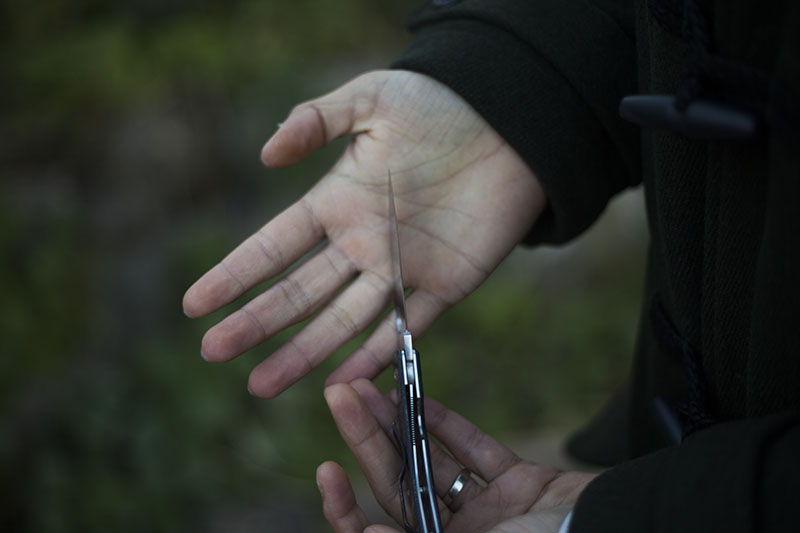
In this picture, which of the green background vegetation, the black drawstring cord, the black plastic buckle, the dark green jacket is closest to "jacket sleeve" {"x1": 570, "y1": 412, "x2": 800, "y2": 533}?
the dark green jacket

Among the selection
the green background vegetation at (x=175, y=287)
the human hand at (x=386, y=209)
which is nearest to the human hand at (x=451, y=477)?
the human hand at (x=386, y=209)

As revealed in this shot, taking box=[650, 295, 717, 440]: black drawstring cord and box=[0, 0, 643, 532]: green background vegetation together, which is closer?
box=[650, 295, 717, 440]: black drawstring cord

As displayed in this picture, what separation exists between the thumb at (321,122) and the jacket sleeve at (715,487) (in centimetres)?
66

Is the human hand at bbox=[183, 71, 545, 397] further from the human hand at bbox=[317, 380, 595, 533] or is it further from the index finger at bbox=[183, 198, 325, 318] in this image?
the human hand at bbox=[317, 380, 595, 533]

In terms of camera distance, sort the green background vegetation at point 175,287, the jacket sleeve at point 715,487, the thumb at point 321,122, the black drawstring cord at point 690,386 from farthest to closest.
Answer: the green background vegetation at point 175,287 → the thumb at point 321,122 → the black drawstring cord at point 690,386 → the jacket sleeve at point 715,487

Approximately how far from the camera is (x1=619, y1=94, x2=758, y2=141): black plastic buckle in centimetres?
62

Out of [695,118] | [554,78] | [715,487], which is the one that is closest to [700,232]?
[695,118]

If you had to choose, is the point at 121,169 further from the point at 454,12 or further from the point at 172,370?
the point at 454,12

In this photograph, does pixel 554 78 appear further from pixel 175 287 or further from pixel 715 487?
pixel 175 287

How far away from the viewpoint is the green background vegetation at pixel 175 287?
2414 mm

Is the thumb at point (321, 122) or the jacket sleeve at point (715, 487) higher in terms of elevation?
the thumb at point (321, 122)

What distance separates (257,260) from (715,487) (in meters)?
0.68

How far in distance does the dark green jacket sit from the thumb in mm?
208

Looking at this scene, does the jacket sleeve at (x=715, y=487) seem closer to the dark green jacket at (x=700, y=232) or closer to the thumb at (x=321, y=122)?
the dark green jacket at (x=700, y=232)
